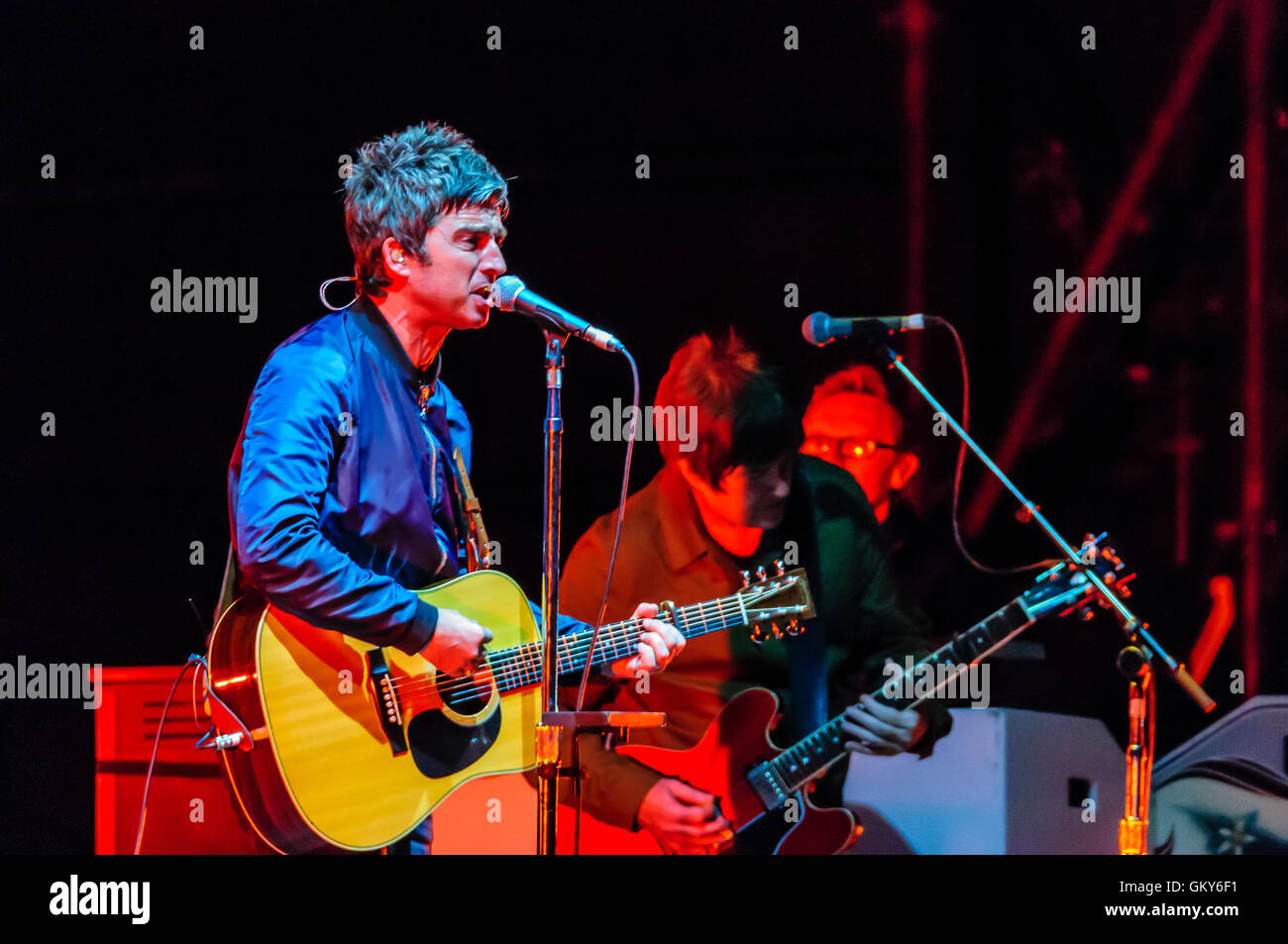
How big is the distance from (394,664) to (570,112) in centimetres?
176

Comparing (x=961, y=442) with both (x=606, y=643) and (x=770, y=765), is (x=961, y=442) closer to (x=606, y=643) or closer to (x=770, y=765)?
(x=770, y=765)

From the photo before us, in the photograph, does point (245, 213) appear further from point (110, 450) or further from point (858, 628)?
point (858, 628)

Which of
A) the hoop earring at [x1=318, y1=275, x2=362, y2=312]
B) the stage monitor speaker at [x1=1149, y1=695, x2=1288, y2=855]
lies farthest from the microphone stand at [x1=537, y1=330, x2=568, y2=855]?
the stage monitor speaker at [x1=1149, y1=695, x2=1288, y2=855]

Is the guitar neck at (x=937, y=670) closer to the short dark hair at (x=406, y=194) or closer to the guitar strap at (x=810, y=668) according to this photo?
the guitar strap at (x=810, y=668)

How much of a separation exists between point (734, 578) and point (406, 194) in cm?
139

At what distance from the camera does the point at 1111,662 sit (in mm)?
3580

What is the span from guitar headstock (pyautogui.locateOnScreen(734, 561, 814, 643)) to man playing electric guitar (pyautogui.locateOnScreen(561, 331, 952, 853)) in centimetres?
8

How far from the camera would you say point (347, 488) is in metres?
3.08

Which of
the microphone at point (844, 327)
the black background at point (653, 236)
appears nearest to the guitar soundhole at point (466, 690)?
the black background at point (653, 236)

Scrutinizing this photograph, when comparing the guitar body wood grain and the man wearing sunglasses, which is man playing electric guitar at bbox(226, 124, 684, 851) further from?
the man wearing sunglasses

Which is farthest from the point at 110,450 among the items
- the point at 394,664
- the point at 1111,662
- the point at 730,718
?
the point at 1111,662

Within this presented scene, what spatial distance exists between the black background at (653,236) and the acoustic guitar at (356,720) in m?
0.61

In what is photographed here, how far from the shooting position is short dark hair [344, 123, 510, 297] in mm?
3295

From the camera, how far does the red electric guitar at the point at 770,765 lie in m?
3.47
